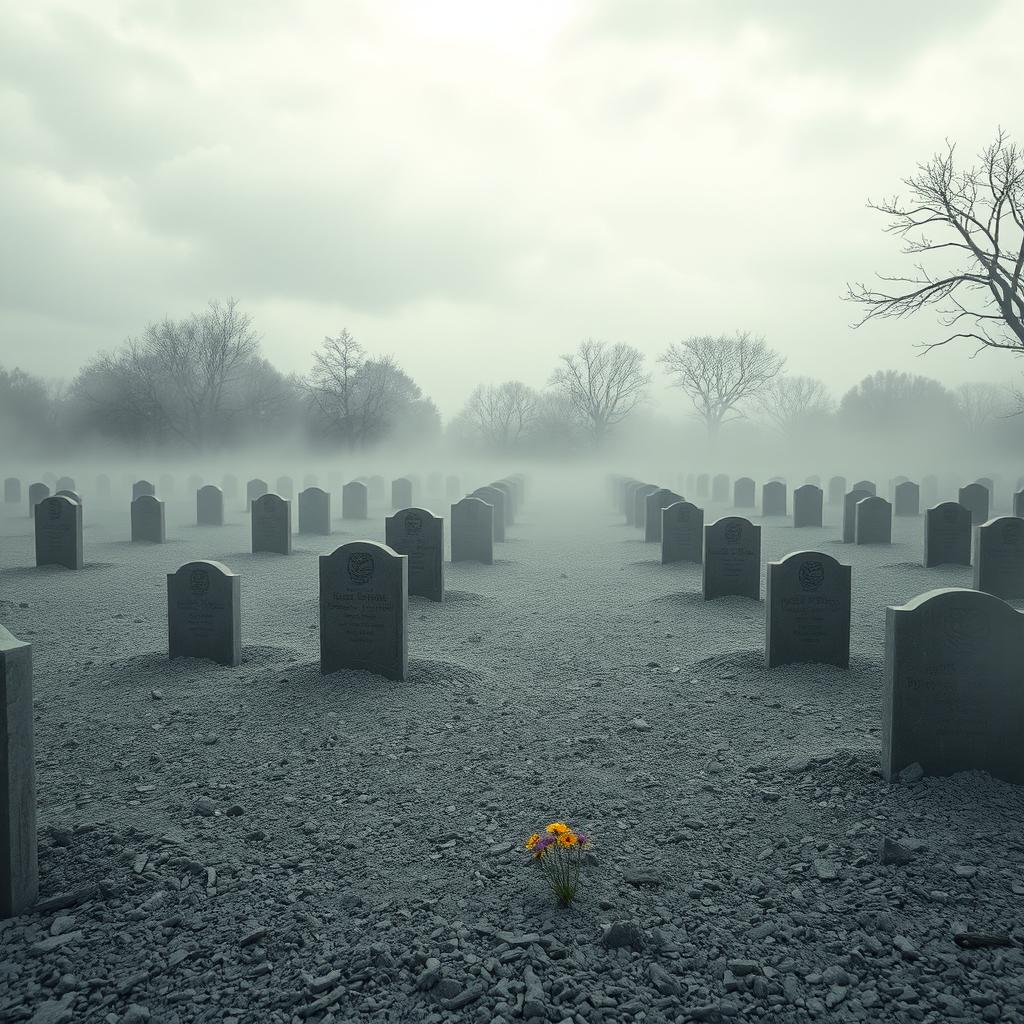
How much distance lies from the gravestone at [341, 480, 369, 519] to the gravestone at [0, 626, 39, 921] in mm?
21441

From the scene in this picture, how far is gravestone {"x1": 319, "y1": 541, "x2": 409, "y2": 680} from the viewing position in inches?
247

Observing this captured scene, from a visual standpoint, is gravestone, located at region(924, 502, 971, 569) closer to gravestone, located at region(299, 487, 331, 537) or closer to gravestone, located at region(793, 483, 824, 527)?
gravestone, located at region(793, 483, 824, 527)

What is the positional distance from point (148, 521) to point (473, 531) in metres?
8.58

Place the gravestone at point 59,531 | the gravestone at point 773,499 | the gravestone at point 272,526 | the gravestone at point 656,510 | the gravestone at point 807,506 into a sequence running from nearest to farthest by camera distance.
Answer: the gravestone at point 59,531
the gravestone at point 272,526
the gravestone at point 656,510
the gravestone at point 807,506
the gravestone at point 773,499

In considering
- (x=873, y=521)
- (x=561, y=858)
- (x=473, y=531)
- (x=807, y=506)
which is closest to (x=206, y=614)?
(x=561, y=858)

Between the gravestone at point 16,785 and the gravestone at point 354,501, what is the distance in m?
21.4

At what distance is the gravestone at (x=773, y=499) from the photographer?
2597cm

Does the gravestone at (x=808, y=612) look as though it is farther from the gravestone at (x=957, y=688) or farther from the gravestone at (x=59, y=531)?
the gravestone at (x=59, y=531)

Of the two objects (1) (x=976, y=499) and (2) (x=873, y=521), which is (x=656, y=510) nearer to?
(2) (x=873, y=521)

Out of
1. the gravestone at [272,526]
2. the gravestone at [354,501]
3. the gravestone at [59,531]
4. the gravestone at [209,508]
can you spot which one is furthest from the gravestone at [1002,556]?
the gravestone at [209,508]

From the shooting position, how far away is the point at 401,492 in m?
27.2

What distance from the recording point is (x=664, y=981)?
103 inches

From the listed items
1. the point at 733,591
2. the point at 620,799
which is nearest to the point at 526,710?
the point at 620,799

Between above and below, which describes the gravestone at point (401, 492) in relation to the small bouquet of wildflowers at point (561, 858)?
above
